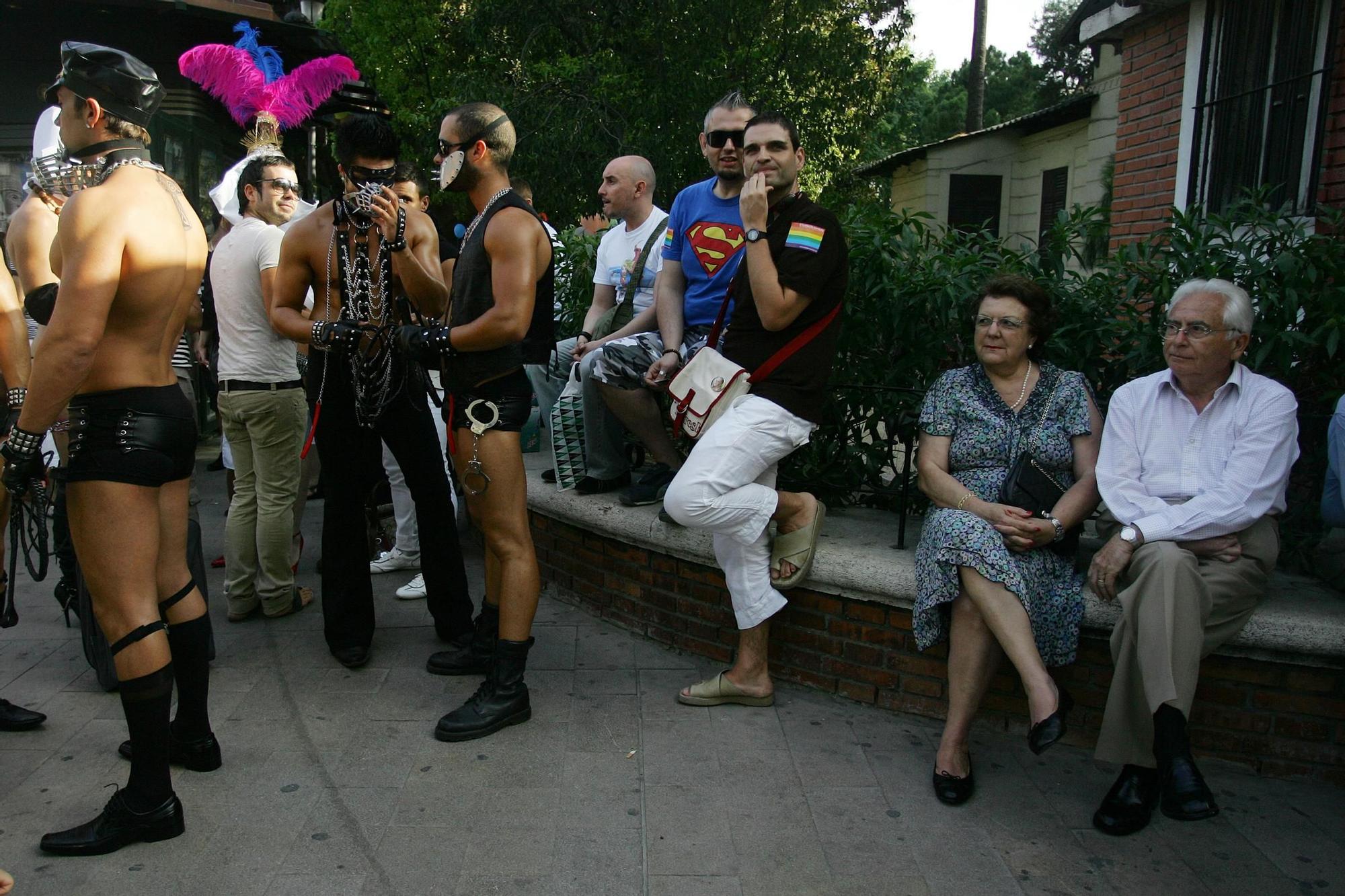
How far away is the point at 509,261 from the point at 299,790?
186 cm

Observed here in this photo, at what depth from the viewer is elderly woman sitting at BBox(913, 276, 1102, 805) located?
328cm

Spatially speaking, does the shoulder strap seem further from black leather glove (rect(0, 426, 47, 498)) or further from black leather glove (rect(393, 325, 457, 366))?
black leather glove (rect(0, 426, 47, 498))

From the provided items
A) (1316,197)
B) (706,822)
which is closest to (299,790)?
(706,822)

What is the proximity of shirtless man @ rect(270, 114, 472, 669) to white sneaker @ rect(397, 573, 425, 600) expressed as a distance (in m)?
0.68

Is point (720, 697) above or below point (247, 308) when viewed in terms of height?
below

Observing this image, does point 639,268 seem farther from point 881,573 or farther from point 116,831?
point 116,831

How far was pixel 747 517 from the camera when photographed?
3676 mm

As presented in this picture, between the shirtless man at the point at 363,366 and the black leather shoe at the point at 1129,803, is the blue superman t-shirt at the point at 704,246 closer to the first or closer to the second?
the shirtless man at the point at 363,366

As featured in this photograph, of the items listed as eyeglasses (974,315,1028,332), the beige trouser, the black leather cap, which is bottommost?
the beige trouser

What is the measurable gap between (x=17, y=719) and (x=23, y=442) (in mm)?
1383

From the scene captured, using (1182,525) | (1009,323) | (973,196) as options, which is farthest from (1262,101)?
(973,196)

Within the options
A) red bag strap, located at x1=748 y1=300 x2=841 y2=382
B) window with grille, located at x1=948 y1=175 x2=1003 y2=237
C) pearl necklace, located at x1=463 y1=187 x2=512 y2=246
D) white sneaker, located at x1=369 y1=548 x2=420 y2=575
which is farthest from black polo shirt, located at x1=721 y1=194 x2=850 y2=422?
window with grille, located at x1=948 y1=175 x2=1003 y2=237

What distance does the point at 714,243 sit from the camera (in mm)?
4359

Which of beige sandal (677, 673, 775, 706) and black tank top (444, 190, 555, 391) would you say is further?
beige sandal (677, 673, 775, 706)
